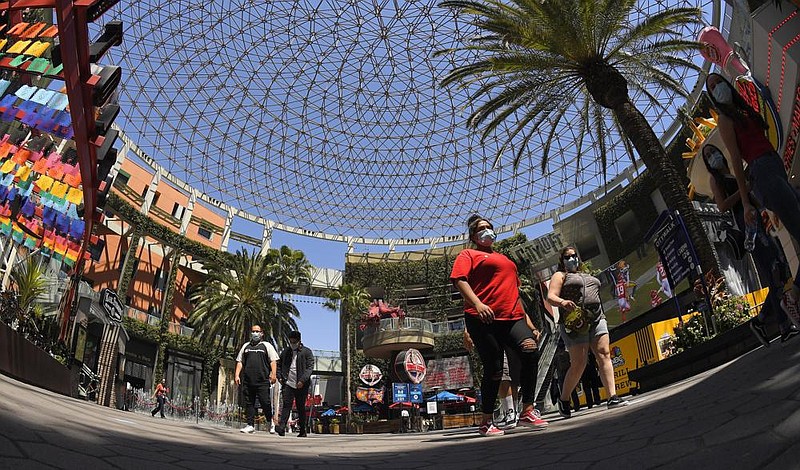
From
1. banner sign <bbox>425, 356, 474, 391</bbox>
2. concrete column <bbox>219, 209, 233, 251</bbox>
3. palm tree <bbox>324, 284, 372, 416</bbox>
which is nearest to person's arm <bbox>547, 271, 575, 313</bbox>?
banner sign <bbox>425, 356, 474, 391</bbox>

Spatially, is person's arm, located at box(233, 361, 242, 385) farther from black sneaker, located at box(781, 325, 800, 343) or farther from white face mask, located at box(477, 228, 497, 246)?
black sneaker, located at box(781, 325, 800, 343)

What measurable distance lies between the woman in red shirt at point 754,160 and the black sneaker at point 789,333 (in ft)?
1.31

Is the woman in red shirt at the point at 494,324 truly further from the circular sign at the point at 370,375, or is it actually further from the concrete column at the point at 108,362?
the circular sign at the point at 370,375

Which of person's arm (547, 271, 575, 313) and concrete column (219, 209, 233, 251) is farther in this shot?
concrete column (219, 209, 233, 251)

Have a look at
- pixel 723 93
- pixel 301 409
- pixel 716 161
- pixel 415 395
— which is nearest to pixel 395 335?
pixel 415 395

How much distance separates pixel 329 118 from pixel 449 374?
83.3 ft

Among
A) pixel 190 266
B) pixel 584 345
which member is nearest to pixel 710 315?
pixel 584 345

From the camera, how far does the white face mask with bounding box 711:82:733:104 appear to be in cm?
419

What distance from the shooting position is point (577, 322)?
5.66m

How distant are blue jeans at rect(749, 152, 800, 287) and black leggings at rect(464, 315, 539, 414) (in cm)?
224

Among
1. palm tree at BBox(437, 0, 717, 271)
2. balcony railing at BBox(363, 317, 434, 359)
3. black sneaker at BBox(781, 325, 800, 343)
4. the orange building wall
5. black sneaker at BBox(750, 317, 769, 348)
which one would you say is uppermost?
the orange building wall

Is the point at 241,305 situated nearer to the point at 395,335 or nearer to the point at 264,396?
the point at 395,335

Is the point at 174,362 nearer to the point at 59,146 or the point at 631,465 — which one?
the point at 59,146

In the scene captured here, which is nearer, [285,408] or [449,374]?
[285,408]
